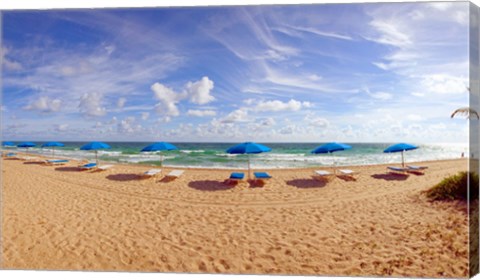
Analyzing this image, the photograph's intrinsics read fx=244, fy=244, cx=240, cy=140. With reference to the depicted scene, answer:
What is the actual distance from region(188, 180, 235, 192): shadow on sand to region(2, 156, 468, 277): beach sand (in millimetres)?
1040

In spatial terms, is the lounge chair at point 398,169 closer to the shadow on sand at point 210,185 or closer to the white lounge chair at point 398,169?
the white lounge chair at point 398,169

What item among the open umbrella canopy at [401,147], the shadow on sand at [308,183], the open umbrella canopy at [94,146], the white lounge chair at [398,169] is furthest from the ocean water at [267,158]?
the shadow on sand at [308,183]

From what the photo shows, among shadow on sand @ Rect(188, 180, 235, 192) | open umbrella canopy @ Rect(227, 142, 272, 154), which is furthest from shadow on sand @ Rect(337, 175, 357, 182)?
shadow on sand @ Rect(188, 180, 235, 192)

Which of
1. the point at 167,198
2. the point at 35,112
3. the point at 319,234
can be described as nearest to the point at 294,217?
the point at 319,234

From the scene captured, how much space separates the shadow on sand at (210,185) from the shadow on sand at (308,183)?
77.9 inches

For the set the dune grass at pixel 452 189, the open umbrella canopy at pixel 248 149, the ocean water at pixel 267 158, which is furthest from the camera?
the ocean water at pixel 267 158

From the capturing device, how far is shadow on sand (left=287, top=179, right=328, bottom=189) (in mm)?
7364

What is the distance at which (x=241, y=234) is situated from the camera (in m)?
3.89

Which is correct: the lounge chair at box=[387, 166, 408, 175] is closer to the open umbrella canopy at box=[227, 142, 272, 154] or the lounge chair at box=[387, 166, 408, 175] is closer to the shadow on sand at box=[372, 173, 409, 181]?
the shadow on sand at box=[372, 173, 409, 181]

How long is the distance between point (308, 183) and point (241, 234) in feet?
14.5

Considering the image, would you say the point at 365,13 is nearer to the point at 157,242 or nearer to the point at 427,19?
the point at 427,19

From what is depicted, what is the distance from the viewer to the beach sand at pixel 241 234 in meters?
3.23

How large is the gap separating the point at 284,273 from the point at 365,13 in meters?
4.04

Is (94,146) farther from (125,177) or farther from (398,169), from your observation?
(398,169)
